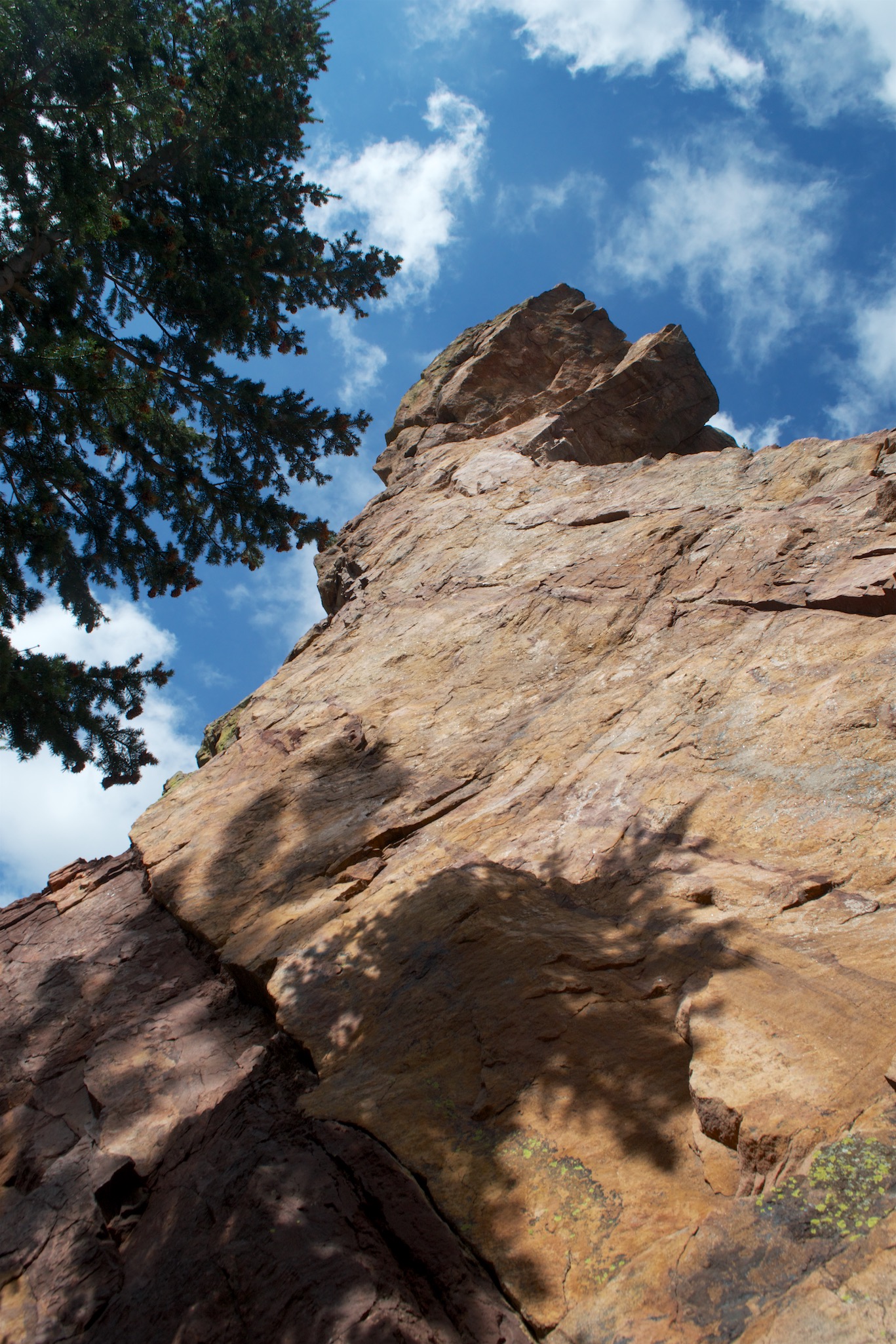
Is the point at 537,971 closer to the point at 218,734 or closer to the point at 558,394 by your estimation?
the point at 218,734

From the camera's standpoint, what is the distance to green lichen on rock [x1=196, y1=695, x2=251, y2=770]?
441 inches

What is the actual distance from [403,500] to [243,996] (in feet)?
31.7

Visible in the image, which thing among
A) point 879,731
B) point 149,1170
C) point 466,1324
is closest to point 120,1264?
point 149,1170

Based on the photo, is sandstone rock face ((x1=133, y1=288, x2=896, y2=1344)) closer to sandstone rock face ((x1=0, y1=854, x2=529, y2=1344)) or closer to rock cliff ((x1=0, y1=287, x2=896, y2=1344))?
rock cliff ((x1=0, y1=287, x2=896, y2=1344))

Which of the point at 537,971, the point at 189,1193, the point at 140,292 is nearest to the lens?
the point at 189,1193

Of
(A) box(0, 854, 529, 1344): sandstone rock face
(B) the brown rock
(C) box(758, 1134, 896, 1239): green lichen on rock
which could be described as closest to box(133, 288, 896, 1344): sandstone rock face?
(C) box(758, 1134, 896, 1239): green lichen on rock

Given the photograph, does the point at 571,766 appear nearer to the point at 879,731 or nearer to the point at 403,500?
the point at 879,731

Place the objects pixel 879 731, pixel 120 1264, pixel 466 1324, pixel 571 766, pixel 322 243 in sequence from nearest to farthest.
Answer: pixel 466 1324, pixel 120 1264, pixel 879 731, pixel 571 766, pixel 322 243

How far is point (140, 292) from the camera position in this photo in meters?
10.7

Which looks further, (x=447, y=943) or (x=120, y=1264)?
(x=447, y=943)

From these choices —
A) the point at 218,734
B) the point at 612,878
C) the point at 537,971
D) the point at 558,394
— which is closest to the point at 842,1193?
the point at 537,971

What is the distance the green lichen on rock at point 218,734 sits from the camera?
36.8ft

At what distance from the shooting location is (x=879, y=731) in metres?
5.29

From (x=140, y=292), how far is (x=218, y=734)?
6.49 metres
